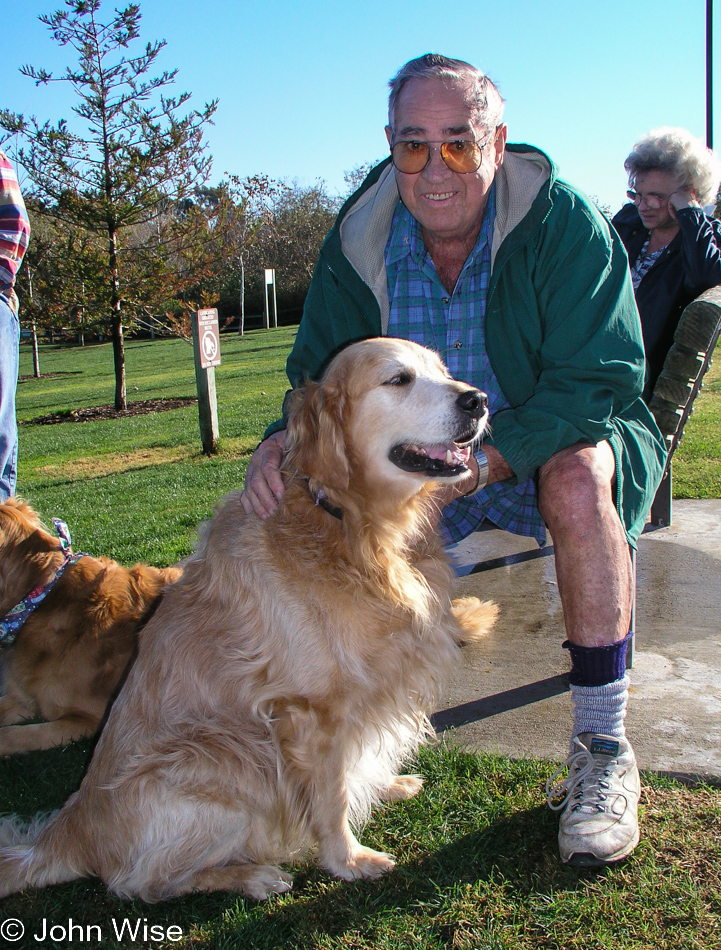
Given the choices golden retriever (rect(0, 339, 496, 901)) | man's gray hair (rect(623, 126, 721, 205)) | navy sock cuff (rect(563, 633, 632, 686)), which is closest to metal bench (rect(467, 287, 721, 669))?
man's gray hair (rect(623, 126, 721, 205))

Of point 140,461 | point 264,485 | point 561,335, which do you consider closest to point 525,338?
point 561,335

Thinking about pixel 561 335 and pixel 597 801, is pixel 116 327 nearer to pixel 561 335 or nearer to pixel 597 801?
pixel 561 335

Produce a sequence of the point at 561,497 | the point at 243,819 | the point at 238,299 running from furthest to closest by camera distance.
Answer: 1. the point at 238,299
2. the point at 561,497
3. the point at 243,819

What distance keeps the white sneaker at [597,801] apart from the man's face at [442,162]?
1.89 m

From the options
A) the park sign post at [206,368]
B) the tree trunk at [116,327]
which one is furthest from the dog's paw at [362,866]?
the tree trunk at [116,327]

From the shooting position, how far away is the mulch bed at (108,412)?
11914mm

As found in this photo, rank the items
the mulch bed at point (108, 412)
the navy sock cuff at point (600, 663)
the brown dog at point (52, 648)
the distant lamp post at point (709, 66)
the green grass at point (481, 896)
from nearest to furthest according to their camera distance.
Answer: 1. the green grass at point (481, 896)
2. the navy sock cuff at point (600, 663)
3. the brown dog at point (52, 648)
4. the mulch bed at point (108, 412)
5. the distant lamp post at point (709, 66)

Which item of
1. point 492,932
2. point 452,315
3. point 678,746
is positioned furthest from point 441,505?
point 492,932

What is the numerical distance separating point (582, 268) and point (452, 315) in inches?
21.4

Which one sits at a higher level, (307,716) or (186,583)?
(186,583)

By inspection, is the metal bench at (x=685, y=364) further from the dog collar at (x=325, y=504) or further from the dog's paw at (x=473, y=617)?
the dog collar at (x=325, y=504)

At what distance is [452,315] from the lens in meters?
2.92

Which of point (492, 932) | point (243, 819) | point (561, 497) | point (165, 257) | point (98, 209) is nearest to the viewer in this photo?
point (492, 932)

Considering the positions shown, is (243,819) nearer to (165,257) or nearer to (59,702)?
(59,702)
